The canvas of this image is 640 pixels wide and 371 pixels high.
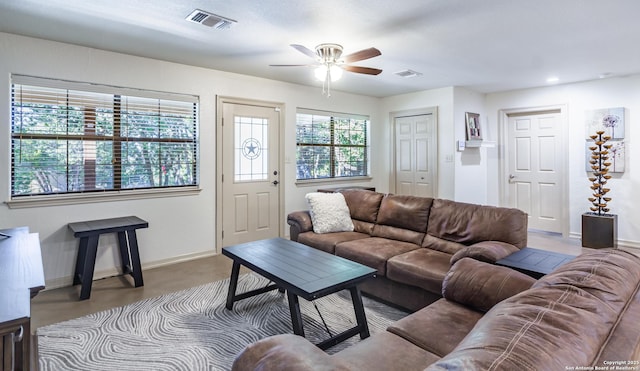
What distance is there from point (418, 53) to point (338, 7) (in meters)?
1.44

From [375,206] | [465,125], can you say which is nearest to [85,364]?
[375,206]

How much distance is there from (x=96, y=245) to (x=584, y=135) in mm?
6333

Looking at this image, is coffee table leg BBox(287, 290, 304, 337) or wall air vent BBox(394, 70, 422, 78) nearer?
coffee table leg BBox(287, 290, 304, 337)

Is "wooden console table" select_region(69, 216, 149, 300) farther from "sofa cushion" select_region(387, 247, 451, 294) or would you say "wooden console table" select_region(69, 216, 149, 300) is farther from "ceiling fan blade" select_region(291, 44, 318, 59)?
"sofa cushion" select_region(387, 247, 451, 294)

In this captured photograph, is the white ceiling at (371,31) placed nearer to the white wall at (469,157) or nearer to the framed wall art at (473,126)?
the white wall at (469,157)

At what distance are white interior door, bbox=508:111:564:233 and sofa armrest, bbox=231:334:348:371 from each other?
5638 millimetres

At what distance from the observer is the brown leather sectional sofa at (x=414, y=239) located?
2.52 metres

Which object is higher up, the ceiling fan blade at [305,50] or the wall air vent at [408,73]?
the wall air vent at [408,73]

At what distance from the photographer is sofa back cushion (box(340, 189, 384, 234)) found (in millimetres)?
3764

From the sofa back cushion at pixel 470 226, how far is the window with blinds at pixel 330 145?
243 centimetres

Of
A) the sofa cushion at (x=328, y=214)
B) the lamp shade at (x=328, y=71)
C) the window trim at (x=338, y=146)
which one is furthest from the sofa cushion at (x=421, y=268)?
the window trim at (x=338, y=146)

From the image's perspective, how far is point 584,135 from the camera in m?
4.94

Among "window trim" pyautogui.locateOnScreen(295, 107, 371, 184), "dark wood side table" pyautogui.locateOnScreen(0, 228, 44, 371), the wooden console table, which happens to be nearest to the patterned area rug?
the wooden console table

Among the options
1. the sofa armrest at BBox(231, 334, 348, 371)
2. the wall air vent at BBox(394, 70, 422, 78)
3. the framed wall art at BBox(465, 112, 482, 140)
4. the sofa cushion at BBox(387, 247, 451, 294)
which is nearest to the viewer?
the sofa armrest at BBox(231, 334, 348, 371)
